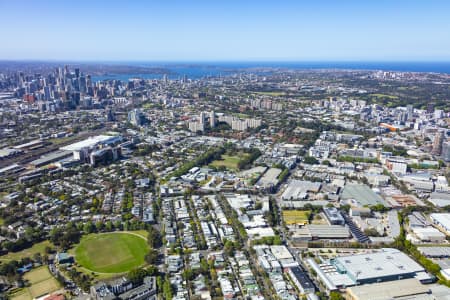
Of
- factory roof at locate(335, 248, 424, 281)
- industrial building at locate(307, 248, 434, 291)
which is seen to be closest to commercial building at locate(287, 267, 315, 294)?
industrial building at locate(307, 248, 434, 291)

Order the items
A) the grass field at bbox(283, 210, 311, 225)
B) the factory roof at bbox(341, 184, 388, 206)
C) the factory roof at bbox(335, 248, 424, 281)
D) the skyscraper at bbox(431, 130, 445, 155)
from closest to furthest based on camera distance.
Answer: the factory roof at bbox(335, 248, 424, 281) → the grass field at bbox(283, 210, 311, 225) → the factory roof at bbox(341, 184, 388, 206) → the skyscraper at bbox(431, 130, 445, 155)

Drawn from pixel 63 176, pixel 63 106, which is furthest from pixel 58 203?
pixel 63 106

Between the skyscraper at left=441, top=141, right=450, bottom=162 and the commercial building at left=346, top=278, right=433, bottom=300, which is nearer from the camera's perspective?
the commercial building at left=346, top=278, right=433, bottom=300

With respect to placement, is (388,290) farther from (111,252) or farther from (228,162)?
(228,162)

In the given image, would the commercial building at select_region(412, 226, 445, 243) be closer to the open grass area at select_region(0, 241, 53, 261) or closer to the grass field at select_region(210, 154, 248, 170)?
the grass field at select_region(210, 154, 248, 170)

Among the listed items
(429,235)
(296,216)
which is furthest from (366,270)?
(296,216)
